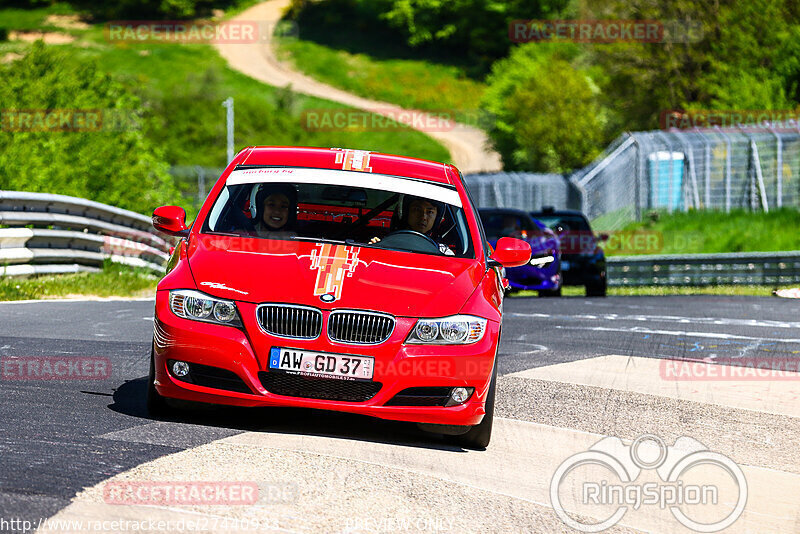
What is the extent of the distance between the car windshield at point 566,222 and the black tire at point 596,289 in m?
1.06

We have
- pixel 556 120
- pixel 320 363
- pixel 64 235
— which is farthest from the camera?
pixel 556 120

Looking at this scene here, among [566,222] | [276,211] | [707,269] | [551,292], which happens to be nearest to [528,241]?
[551,292]

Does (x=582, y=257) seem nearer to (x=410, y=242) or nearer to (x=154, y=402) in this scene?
(x=410, y=242)

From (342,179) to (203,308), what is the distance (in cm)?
168

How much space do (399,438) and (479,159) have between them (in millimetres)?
76121

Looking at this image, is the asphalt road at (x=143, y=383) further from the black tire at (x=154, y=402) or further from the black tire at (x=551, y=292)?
the black tire at (x=551, y=292)

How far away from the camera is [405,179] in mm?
8195

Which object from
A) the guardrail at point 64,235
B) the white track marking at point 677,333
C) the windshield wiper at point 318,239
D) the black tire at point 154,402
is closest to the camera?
the black tire at point 154,402

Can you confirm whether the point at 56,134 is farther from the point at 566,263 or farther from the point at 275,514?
the point at 275,514

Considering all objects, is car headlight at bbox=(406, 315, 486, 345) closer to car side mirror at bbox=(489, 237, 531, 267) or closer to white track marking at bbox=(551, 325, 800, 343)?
car side mirror at bbox=(489, 237, 531, 267)

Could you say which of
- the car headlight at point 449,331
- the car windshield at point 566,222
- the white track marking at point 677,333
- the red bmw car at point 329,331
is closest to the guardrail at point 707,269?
the car windshield at point 566,222

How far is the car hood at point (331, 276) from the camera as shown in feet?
21.9

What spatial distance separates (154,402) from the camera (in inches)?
277

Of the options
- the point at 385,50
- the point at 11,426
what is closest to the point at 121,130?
the point at 11,426
